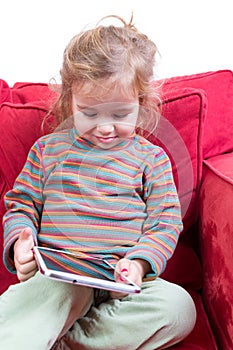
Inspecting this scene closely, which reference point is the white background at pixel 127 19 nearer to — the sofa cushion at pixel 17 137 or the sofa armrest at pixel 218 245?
the sofa cushion at pixel 17 137

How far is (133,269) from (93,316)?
133 mm

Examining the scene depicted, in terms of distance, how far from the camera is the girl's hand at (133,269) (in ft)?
3.44

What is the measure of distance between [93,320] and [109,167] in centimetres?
31

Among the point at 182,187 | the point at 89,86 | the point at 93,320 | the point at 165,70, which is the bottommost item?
the point at 93,320

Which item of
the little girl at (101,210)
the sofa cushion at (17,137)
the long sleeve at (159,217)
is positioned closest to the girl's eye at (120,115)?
the little girl at (101,210)

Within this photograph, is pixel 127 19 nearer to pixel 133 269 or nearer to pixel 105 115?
pixel 105 115

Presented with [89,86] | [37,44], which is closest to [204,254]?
[89,86]

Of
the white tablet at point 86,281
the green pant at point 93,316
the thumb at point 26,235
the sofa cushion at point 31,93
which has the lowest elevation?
the green pant at point 93,316

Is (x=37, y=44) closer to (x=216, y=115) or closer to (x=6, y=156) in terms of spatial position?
(x=6, y=156)

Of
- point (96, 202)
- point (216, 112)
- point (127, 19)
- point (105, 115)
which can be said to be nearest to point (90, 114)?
point (105, 115)

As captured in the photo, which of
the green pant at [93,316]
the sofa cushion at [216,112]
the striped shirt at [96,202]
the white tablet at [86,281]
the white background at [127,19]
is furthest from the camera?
the white background at [127,19]

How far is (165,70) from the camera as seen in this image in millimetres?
1673

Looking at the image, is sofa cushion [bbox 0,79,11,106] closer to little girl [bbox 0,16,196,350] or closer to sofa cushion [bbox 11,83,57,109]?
sofa cushion [bbox 11,83,57,109]

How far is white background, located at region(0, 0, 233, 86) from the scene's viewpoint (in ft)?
5.38
